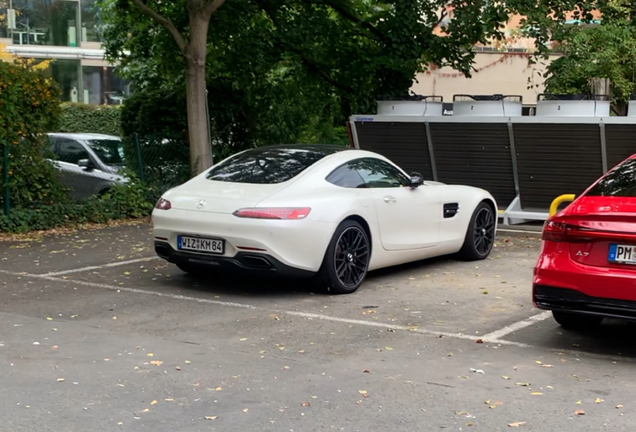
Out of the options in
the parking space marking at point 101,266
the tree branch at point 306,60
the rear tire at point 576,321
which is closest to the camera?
the rear tire at point 576,321

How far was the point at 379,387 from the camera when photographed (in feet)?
19.0

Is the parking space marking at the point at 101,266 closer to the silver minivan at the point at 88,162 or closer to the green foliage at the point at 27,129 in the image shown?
the green foliage at the point at 27,129

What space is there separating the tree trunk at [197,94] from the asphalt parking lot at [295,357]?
4.92m

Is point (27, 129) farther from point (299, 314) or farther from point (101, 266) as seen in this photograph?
point (299, 314)

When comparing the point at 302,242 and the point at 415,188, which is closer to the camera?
the point at 302,242

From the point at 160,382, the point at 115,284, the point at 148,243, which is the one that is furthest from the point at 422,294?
the point at 148,243

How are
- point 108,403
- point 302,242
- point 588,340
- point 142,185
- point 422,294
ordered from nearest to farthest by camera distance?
point 108,403 → point 588,340 → point 302,242 → point 422,294 → point 142,185

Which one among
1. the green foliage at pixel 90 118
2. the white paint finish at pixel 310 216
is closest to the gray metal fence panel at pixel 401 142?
the white paint finish at pixel 310 216

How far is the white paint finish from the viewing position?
838 cm

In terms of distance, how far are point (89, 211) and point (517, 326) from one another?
8.38 metres

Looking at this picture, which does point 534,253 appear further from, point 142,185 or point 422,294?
point 142,185

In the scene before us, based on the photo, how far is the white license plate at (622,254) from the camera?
6354mm

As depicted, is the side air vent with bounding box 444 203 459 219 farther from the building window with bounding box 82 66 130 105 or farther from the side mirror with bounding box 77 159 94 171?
the building window with bounding box 82 66 130 105

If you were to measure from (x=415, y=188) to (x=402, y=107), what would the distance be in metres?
5.71
